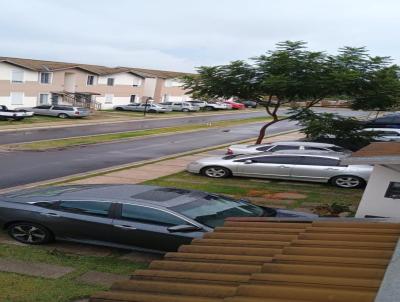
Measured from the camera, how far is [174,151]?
29.6 metres

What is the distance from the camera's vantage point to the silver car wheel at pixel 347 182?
1836 centimetres

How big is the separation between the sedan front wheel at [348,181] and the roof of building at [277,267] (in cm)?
1214

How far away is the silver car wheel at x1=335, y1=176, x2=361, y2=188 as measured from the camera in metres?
18.4

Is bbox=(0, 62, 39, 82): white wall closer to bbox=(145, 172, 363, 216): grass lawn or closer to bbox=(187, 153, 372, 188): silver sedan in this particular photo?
bbox=(145, 172, 363, 216): grass lawn

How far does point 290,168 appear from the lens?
63.7 ft

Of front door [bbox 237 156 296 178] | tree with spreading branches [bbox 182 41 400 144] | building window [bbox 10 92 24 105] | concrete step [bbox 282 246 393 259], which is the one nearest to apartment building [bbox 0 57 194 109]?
building window [bbox 10 92 24 105]

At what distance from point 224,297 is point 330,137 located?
22.8 meters

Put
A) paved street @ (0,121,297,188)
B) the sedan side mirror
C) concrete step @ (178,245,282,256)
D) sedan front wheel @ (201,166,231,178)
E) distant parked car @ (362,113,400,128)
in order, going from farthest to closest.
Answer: distant parked car @ (362,113,400,128), paved street @ (0,121,297,188), sedan front wheel @ (201,166,231,178), the sedan side mirror, concrete step @ (178,245,282,256)

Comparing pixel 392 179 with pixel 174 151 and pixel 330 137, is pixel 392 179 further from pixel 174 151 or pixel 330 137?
pixel 174 151

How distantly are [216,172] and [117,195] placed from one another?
34.1 feet

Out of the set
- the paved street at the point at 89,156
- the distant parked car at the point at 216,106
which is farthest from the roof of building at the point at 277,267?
the distant parked car at the point at 216,106

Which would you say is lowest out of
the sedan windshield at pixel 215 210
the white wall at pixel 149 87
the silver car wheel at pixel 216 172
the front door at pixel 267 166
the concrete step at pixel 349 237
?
the white wall at pixel 149 87

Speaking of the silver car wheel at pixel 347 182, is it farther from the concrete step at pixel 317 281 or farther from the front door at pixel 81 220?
the concrete step at pixel 317 281

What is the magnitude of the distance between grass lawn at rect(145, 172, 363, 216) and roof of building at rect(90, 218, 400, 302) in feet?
26.8
